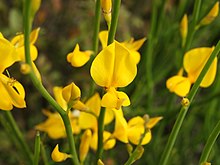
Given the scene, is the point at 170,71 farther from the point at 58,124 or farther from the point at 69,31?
the point at 69,31

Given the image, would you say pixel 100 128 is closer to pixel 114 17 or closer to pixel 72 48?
pixel 114 17

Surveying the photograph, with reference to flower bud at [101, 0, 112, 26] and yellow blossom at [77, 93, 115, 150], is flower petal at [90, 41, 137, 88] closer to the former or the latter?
flower bud at [101, 0, 112, 26]

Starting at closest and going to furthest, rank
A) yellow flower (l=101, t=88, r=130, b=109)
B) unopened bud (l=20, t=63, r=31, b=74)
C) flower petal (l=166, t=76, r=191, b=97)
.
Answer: unopened bud (l=20, t=63, r=31, b=74), yellow flower (l=101, t=88, r=130, b=109), flower petal (l=166, t=76, r=191, b=97)

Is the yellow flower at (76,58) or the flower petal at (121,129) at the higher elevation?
the yellow flower at (76,58)

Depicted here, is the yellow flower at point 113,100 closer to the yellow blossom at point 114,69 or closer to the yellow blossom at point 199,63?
the yellow blossom at point 114,69

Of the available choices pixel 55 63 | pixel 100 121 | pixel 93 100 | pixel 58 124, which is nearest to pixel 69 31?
pixel 55 63

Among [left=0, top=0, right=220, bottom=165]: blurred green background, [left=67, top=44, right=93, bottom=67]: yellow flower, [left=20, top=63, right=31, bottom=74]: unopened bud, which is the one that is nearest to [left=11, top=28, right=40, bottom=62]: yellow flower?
[left=67, top=44, right=93, bottom=67]: yellow flower

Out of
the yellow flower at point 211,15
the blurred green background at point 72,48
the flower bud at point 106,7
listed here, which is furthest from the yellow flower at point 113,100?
the blurred green background at point 72,48

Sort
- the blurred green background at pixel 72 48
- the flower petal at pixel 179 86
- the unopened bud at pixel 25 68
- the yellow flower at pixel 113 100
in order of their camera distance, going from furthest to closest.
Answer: the blurred green background at pixel 72 48 < the flower petal at pixel 179 86 < the yellow flower at pixel 113 100 < the unopened bud at pixel 25 68

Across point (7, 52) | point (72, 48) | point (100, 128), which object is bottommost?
point (72, 48)

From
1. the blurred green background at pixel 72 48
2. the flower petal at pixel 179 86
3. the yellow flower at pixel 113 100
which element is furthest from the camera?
the blurred green background at pixel 72 48

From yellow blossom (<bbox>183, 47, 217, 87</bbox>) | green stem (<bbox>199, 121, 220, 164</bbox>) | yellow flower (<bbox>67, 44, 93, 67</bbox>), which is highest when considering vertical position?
yellow flower (<bbox>67, 44, 93, 67</bbox>)

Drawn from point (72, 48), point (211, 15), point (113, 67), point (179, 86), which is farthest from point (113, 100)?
point (72, 48)
